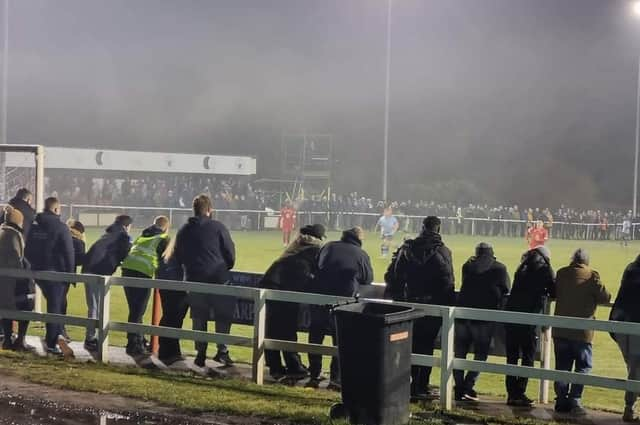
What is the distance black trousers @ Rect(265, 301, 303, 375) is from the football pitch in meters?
1.33

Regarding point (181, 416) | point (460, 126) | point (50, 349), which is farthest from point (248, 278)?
point (460, 126)

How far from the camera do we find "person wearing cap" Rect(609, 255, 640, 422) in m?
6.72

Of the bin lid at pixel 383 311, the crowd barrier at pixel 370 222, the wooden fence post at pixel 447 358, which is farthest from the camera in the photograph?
the crowd barrier at pixel 370 222

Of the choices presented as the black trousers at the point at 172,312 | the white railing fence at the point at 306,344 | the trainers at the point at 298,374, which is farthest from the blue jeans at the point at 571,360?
the black trousers at the point at 172,312

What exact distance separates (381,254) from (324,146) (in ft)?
70.9

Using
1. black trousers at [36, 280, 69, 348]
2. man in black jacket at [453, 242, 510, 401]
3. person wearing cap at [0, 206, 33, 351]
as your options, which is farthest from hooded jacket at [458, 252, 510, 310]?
person wearing cap at [0, 206, 33, 351]

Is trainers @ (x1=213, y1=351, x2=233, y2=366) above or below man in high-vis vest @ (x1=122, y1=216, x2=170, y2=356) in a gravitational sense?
below

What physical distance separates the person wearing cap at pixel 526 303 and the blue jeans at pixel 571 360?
24 cm

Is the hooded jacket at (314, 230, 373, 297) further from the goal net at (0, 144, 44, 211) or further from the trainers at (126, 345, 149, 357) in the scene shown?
the goal net at (0, 144, 44, 211)

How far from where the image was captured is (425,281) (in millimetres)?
7730

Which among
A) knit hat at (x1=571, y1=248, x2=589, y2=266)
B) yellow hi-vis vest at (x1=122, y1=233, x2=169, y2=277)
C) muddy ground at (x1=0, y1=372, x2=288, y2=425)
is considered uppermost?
knit hat at (x1=571, y1=248, x2=589, y2=266)

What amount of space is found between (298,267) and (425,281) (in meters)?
1.26

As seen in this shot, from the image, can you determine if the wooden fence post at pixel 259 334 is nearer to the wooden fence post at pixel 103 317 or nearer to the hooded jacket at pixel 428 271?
the hooded jacket at pixel 428 271

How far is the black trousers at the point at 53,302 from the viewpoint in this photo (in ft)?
30.8
